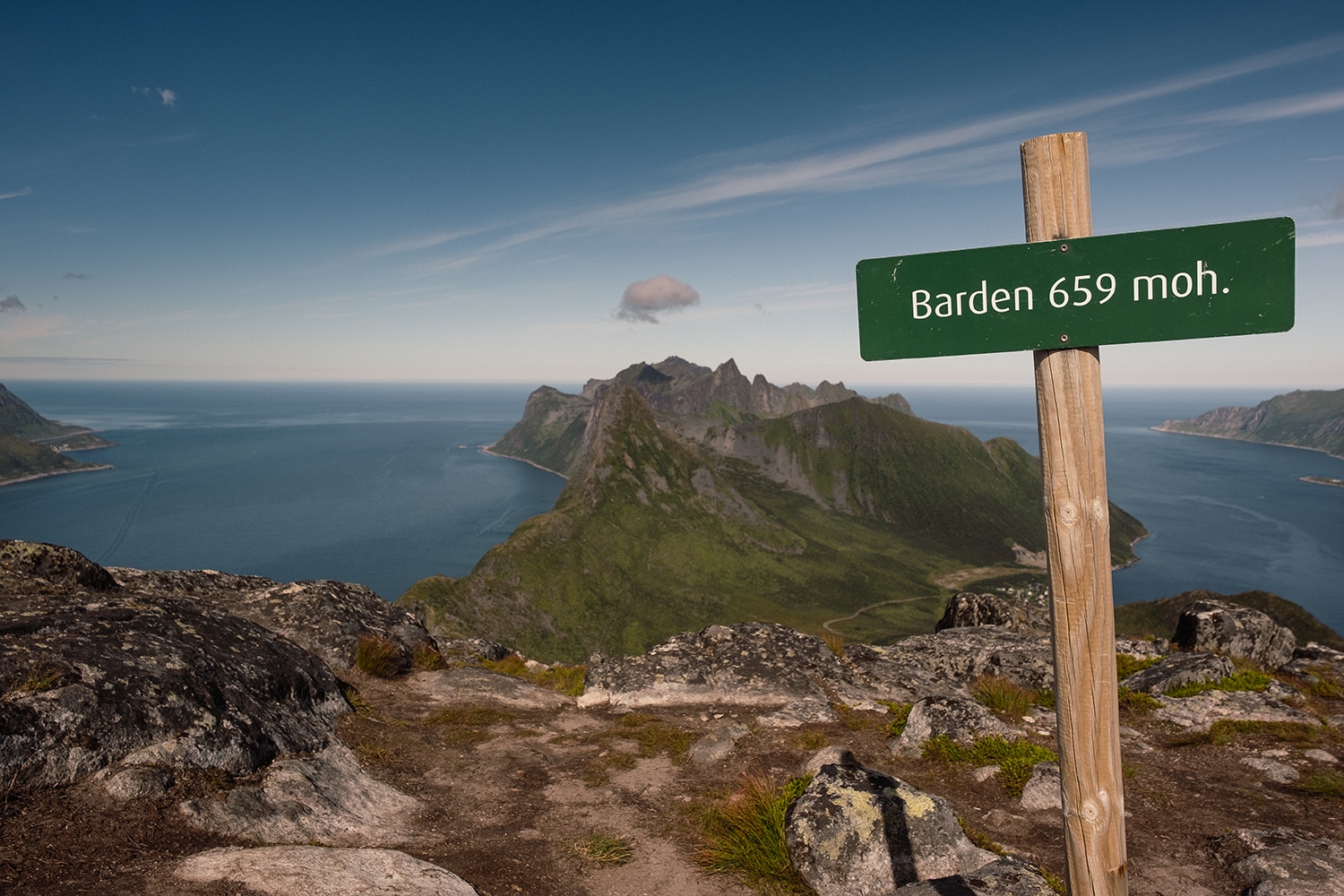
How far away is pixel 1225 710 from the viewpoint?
13055 mm

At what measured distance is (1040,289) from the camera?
4500mm

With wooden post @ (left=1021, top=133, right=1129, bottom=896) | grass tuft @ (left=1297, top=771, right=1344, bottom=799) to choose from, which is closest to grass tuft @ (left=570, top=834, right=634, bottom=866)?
wooden post @ (left=1021, top=133, right=1129, bottom=896)

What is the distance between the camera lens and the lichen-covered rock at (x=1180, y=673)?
14523 mm

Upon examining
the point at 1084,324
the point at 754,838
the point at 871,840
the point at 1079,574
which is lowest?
the point at 754,838

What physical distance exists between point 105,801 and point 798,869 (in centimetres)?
777

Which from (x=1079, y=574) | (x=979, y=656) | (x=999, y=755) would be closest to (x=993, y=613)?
(x=979, y=656)

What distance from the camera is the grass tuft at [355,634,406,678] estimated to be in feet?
48.6

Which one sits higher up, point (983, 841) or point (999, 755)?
point (983, 841)

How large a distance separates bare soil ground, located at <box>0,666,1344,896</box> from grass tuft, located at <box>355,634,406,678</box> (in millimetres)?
633

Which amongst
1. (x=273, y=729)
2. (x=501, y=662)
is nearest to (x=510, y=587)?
(x=501, y=662)

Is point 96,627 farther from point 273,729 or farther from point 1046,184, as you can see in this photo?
point 1046,184

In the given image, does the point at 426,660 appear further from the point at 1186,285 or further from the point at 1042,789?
the point at 1186,285

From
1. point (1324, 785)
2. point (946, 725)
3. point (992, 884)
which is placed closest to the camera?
point (992, 884)

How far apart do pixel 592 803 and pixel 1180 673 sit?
1348 cm
